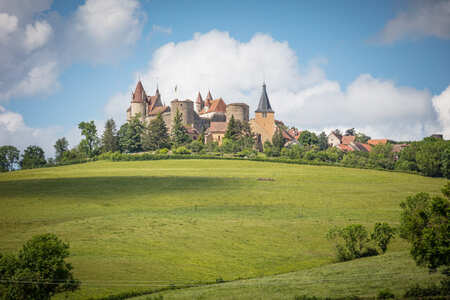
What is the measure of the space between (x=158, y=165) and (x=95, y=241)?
1965 inches

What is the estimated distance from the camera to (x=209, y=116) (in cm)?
13425

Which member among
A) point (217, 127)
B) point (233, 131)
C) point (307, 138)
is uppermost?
point (217, 127)

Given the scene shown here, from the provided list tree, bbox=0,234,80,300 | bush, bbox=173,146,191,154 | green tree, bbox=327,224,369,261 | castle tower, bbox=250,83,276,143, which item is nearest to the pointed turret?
castle tower, bbox=250,83,276,143

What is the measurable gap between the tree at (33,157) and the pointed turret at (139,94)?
2992 centimetres

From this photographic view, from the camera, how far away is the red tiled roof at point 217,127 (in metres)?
118

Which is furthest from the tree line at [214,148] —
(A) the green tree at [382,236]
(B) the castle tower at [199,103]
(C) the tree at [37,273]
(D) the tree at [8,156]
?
(C) the tree at [37,273]

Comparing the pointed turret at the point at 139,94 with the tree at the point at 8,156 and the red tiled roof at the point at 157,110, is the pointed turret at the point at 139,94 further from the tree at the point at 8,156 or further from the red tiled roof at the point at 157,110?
the tree at the point at 8,156

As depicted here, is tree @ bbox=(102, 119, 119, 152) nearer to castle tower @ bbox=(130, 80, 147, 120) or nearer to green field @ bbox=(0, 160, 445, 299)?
castle tower @ bbox=(130, 80, 147, 120)

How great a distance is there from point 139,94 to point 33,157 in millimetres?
33958

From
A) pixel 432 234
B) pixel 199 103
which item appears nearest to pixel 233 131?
pixel 199 103

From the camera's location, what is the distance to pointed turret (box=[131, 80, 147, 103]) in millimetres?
124750

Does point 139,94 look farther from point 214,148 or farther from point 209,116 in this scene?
point 214,148

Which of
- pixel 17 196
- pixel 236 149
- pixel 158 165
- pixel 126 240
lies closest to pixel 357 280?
pixel 126 240

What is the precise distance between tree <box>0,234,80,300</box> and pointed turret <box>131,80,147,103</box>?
105164 mm
